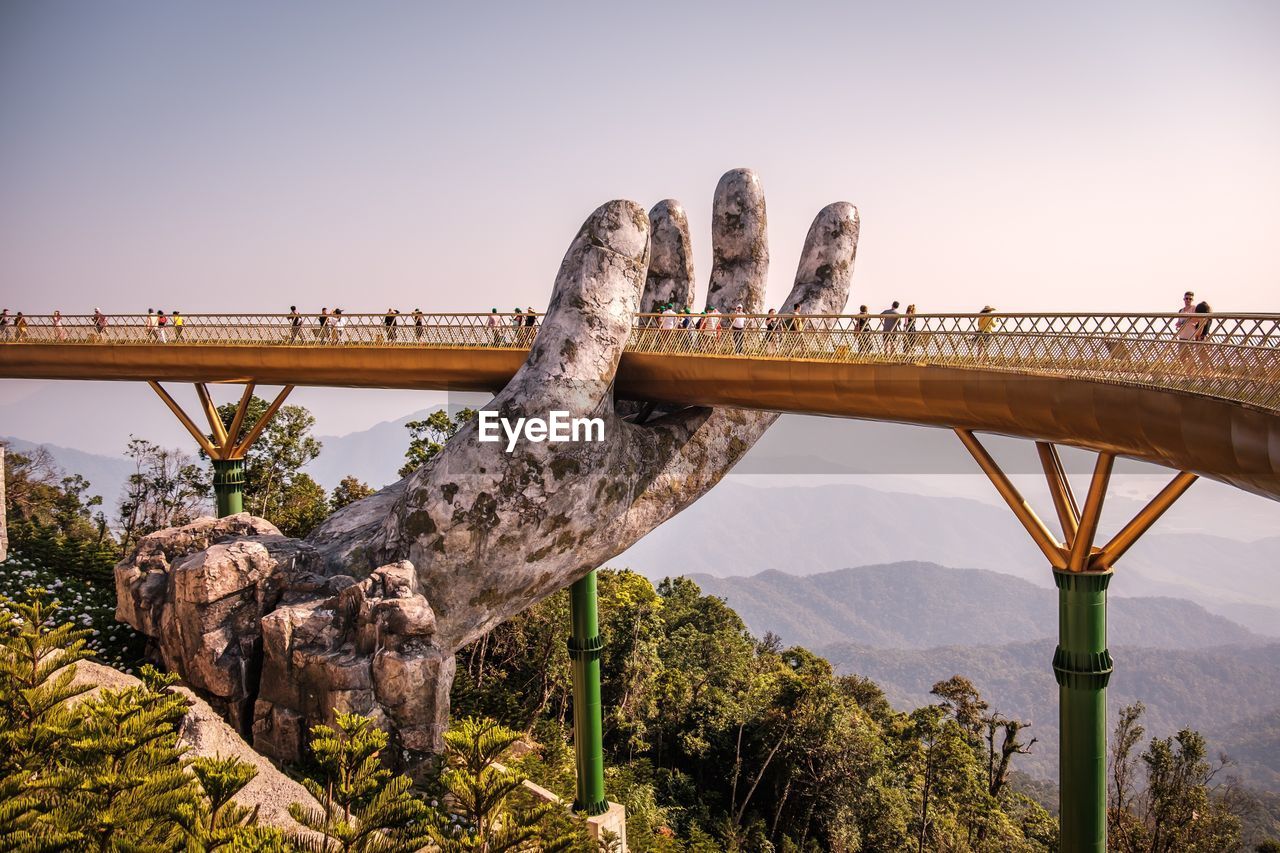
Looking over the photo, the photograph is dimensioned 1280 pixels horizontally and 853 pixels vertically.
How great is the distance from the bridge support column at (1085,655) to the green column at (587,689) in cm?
1095

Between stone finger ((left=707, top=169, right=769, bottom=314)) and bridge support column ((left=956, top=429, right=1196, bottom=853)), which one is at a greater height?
stone finger ((left=707, top=169, right=769, bottom=314))

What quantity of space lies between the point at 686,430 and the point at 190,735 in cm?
1206

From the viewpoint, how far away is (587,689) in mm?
20438

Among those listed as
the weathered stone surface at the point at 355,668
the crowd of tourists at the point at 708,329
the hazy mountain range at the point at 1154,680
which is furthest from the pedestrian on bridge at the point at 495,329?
the hazy mountain range at the point at 1154,680

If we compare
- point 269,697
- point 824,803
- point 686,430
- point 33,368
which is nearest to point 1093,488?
point 686,430

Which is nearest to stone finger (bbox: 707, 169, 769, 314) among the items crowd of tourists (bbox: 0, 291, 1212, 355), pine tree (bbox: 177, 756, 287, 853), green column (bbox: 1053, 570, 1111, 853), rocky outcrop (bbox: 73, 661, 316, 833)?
crowd of tourists (bbox: 0, 291, 1212, 355)

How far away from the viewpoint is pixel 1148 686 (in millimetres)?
127562

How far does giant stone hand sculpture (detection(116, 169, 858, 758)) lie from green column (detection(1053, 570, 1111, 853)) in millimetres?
9456

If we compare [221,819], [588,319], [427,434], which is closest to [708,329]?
[588,319]

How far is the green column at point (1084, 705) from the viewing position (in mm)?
11859

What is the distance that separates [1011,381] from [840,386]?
11.3 feet

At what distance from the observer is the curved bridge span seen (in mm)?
9391

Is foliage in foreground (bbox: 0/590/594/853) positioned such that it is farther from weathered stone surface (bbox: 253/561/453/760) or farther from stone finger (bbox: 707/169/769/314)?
stone finger (bbox: 707/169/769/314)

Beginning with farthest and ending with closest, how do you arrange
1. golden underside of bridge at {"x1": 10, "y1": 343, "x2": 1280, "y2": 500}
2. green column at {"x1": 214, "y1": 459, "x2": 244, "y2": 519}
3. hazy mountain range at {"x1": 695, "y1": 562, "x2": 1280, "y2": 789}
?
hazy mountain range at {"x1": 695, "y1": 562, "x2": 1280, "y2": 789}, green column at {"x1": 214, "y1": 459, "x2": 244, "y2": 519}, golden underside of bridge at {"x1": 10, "y1": 343, "x2": 1280, "y2": 500}
